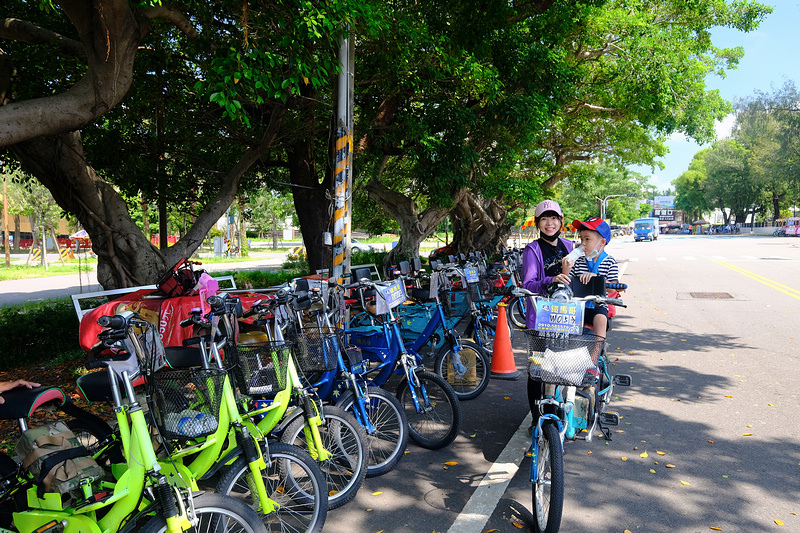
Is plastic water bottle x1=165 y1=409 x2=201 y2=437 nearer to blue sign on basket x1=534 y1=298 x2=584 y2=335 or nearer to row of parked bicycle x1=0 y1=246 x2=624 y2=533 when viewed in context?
row of parked bicycle x1=0 y1=246 x2=624 y2=533

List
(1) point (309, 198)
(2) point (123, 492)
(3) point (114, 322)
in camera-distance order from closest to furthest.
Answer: (2) point (123, 492) < (3) point (114, 322) < (1) point (309, 198)

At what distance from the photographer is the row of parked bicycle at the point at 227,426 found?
2.46m

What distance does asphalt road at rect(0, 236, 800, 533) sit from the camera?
3.37 metres

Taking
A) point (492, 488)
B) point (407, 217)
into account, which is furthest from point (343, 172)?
point (407, 217)

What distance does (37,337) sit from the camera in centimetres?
800

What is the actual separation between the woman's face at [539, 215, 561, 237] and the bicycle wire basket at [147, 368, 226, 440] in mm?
3029

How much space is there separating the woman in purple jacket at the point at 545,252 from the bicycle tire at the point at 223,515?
2545mm

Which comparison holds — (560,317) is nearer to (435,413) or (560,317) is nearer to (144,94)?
(435,413)

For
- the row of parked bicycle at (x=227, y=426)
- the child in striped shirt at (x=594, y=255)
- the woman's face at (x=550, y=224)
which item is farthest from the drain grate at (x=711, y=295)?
the row of parked bicycle at (x=227, y=426)

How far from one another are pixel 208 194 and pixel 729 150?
234 feet

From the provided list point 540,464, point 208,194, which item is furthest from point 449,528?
point 208,194

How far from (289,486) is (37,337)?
6.74 metres

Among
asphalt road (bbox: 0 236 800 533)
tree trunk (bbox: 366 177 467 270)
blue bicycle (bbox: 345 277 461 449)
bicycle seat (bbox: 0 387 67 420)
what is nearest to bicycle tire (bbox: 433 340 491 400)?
asphalt road (bbox: 0 236 800 533)

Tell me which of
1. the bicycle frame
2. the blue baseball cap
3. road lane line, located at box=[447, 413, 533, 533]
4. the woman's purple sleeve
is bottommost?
road lane line, located at box=[447, 413, 533, 533]
